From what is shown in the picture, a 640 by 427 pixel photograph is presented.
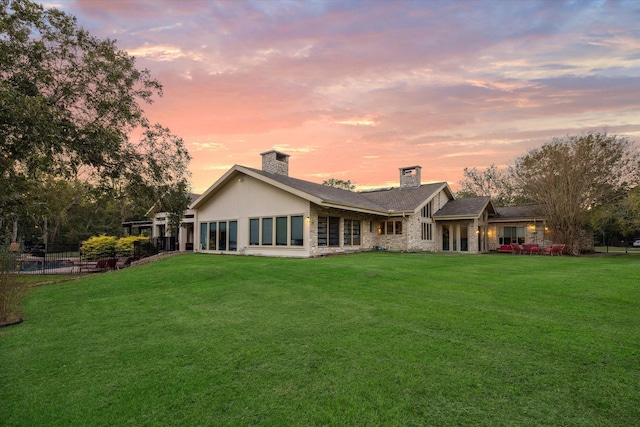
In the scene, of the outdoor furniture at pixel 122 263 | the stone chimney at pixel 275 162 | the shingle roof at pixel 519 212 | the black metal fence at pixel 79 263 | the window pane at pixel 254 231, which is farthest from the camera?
the shingle roof at pixel 519 212

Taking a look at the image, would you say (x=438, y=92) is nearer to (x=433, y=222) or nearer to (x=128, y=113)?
(x=433, y=222)

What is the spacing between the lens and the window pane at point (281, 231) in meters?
17.1

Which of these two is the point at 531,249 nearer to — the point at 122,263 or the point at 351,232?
the point at 351,232

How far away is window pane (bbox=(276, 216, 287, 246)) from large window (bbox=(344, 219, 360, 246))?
3797 mm

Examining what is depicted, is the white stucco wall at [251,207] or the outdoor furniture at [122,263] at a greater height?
the white stucco wall at [251,207]

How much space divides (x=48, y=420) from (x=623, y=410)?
15.2 feet

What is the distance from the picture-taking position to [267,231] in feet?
58.3

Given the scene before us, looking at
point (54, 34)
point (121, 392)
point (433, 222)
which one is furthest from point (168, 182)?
point (433, 222)

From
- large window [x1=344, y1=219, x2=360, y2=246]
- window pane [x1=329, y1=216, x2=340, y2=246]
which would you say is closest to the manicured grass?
window pane [x1=329, y1=216, x2=340, y2=246]

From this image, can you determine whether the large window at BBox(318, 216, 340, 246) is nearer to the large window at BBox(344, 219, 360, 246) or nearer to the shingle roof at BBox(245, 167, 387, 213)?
the large window at BBox(344, 219, 360, 246)

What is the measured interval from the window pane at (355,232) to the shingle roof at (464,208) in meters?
7.17

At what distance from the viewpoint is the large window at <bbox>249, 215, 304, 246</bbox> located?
54.5 feet

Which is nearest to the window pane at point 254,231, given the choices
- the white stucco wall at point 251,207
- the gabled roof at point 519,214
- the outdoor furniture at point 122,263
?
the white stucco wall at point 251,207

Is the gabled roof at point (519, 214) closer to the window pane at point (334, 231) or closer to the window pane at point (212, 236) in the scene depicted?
the window pane at point (334, 231)
